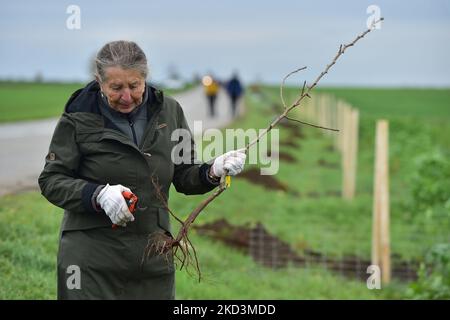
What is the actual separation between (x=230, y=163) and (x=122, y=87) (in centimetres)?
67

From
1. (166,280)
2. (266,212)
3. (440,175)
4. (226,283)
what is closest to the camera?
(166,280)

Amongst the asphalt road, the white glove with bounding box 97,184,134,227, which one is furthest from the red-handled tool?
the asphalt road

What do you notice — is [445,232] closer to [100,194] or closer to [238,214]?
[238,214]

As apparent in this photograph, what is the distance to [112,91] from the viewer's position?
415 centimetres

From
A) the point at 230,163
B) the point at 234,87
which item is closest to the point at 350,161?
the point at 230,163

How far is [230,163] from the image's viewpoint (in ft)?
14.3

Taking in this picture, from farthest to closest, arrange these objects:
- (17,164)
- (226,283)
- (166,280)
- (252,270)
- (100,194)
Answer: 1. (17,164)
2. (252,270)
3. (226,283)
4. (166,280)
5. (100,194)

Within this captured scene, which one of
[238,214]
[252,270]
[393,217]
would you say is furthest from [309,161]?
[252,270]

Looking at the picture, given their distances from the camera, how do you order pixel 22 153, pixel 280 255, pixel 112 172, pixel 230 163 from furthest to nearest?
1. pixel 22 153
2. pixel 280 255
3. pixel 230 163
4. pixel 112 172

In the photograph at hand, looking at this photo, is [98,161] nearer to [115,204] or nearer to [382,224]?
[115,204]

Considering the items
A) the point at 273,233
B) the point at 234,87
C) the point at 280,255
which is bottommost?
the point at 280,255

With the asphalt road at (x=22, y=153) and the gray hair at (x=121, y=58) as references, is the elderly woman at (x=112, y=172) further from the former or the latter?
the asphalt road at (x=22, y=153)

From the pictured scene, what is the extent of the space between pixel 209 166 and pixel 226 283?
3.82m

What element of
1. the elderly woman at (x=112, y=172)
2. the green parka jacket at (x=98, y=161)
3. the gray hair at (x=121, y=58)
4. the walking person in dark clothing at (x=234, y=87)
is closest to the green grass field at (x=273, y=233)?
the elderly woman at (x=112, y=172)
